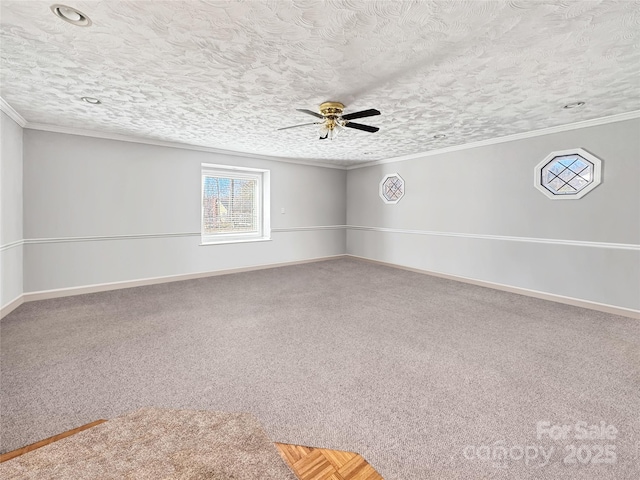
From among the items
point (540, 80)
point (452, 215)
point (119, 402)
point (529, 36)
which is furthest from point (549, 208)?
point (119, 402)

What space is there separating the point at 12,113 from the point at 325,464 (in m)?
4.65

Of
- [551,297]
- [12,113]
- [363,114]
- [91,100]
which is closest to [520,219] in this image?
[551,297]

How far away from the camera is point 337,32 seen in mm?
1875

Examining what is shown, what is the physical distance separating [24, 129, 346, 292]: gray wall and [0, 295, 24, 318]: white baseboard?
0.20m

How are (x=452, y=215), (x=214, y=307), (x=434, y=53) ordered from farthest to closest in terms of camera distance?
1. (x=452, y=215)
2. (x=214, y=307)
3. (x=434, y=53)

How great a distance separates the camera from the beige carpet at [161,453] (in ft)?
4.36

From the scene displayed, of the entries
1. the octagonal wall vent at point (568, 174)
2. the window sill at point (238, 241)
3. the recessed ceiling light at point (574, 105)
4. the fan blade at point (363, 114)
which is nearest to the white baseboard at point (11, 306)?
the window sill at point (238, 241)

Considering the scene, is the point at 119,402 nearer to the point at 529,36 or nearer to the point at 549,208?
the point at 529,36

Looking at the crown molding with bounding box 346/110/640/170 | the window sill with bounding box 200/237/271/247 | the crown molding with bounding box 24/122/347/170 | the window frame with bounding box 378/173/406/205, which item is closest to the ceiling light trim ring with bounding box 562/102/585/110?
the crown molding with bounding box 346/110/640/170

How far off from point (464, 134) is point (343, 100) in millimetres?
2287

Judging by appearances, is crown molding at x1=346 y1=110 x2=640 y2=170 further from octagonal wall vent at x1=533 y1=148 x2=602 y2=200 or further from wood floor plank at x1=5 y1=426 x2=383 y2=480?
wood floor plank at x1=5 y1=426 x2=383 y2=480

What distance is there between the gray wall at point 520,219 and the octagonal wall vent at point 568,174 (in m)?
0.08

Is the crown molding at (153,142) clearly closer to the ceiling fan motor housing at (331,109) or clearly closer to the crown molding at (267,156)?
the crown molding at (267,156)

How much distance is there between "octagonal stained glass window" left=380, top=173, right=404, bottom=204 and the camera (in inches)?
241
